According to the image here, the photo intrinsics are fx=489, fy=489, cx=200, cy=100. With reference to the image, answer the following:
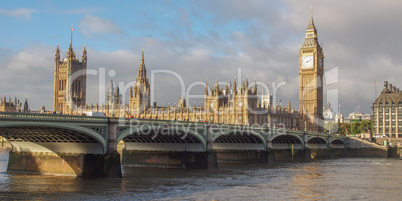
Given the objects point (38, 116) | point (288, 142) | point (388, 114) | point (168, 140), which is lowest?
point (288, 142)

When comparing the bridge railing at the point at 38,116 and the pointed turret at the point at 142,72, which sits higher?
the pointed turret at the point at 142,72

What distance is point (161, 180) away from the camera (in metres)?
40.4

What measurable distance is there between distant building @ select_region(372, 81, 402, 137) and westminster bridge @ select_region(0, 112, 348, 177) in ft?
234

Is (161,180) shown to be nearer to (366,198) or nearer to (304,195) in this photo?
(304,195)

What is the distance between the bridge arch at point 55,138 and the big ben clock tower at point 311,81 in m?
101

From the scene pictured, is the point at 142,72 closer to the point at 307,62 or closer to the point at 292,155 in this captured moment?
the point at 307,62

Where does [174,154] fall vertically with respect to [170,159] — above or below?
above

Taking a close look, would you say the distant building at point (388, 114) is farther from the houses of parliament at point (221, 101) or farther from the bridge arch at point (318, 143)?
the bridge arch at point (318, 143)

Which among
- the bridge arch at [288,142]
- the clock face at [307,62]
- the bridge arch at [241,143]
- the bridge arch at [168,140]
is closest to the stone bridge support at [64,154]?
the bridge arch at [168,140]

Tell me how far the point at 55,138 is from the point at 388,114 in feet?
346

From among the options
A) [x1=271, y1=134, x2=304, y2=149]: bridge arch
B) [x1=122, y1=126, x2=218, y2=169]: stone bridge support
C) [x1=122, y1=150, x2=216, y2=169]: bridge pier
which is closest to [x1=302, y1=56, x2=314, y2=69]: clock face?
[x1=271, y1=134, x2=304, y2=149]: bridge arch

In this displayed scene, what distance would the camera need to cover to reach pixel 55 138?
1532 inches

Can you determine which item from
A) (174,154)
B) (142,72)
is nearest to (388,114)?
(142,72)

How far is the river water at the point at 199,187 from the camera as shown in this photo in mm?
31125
